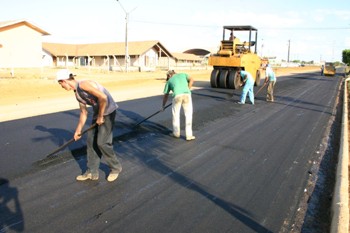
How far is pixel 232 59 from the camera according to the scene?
64.2 ft

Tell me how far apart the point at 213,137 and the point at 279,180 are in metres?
2.89

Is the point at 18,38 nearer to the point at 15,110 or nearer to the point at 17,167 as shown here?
the point at 15,110

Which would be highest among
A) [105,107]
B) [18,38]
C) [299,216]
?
[18,38]

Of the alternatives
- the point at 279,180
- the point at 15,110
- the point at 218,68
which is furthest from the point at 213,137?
the point at 218,68

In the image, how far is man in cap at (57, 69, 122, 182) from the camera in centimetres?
463

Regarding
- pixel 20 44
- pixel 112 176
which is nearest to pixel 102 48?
pixel 20 44

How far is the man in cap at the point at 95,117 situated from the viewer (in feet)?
15.2

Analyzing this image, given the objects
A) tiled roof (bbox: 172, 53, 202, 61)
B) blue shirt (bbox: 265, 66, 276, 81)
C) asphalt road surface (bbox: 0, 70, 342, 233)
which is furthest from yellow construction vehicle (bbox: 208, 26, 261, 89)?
tiled roof (bbox: 172, 53, 202, 61)

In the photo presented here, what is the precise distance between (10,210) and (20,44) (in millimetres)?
33699

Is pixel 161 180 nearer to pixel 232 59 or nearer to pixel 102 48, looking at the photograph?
pixel 232 59

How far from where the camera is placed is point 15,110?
11.5 meters

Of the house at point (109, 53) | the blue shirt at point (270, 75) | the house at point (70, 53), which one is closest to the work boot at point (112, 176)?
the blue shirt at point (270, 75)

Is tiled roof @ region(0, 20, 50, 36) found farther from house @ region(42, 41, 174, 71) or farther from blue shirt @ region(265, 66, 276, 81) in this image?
blue shirt @ region(265, 66, 276, 81)

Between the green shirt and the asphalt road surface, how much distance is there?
3.48ft
